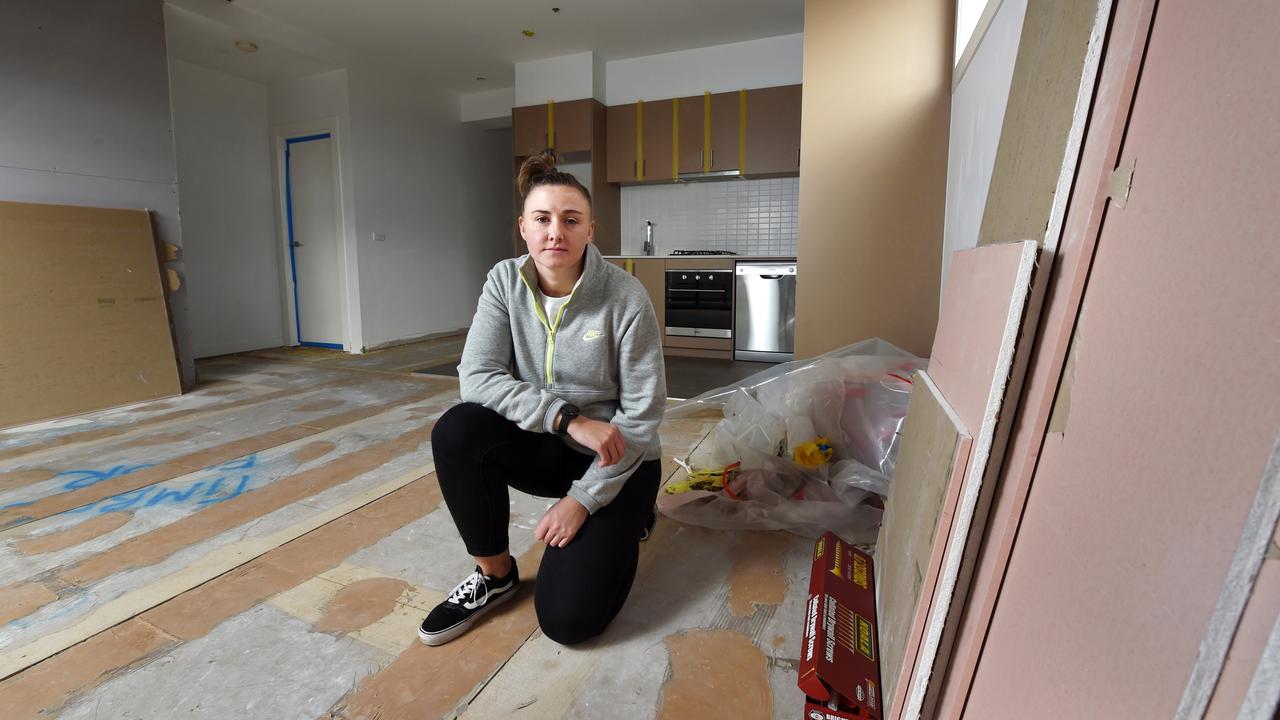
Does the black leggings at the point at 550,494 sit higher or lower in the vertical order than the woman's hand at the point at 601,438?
lower

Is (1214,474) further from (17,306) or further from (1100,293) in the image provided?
(17,306)

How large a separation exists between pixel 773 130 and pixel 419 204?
3.65 meters

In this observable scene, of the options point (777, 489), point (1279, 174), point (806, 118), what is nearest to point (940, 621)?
point (1279, 174)

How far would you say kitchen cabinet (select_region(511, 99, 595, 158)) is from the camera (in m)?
5.25

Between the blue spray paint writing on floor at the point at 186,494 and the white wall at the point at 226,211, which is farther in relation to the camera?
the white wall at the point at 226,211

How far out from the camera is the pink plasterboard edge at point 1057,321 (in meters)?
0.64

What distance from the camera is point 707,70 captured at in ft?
16.7

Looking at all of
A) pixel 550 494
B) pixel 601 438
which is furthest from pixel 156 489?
pixel 601 438

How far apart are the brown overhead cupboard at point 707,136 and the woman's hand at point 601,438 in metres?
4.13

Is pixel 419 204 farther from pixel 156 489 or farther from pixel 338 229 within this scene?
pixel 156 489

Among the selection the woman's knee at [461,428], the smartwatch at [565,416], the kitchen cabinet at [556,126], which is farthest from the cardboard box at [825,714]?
the kitchen cabinet at [556,126]

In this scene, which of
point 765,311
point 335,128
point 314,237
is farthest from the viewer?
point 314,237

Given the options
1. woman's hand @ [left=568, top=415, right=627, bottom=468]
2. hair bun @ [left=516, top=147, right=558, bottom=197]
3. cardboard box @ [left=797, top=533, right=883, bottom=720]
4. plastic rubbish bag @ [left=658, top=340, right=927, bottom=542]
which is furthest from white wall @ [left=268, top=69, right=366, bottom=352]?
cardboard box @ [left=797, top=533, right=883, bottom=720]

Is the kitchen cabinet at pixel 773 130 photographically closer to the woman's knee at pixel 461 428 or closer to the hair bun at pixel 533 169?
the hair bun at pixel 533 169
